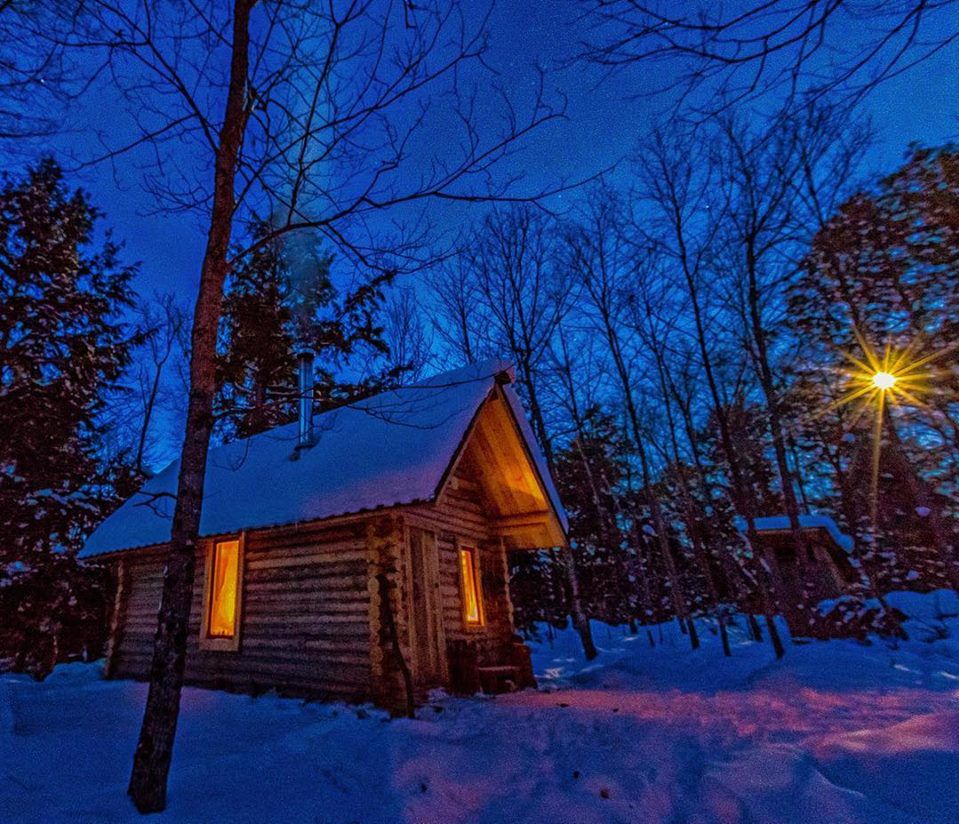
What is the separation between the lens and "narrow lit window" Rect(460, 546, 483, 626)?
1066 cm

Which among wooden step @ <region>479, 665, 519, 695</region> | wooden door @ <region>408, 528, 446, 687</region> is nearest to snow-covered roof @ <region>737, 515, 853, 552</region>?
wooden step @ <region>479, 665, 519, 695</region>

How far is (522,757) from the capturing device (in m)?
5.22

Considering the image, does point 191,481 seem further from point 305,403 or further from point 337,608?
point 305,403

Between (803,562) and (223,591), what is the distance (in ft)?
50.6

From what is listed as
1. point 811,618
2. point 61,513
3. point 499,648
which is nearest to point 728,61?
point 499,648

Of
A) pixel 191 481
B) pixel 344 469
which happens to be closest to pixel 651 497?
pixel 344 469

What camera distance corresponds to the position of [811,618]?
558 inches

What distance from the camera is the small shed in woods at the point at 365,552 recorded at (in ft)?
27.1

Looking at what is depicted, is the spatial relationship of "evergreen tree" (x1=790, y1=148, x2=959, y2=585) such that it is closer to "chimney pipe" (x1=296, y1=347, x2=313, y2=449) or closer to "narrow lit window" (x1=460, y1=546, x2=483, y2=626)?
"narrow lit window" (x1=460, y1=546, x2=483, y2=626)

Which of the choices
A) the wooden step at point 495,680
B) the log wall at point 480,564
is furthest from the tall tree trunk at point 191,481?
the wooden step at point 495,680

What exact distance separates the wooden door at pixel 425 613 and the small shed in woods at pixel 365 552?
0.11 feet

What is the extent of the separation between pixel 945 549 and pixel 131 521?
20859mm

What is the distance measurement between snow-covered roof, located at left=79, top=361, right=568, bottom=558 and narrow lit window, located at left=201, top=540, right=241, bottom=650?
0.79 metres

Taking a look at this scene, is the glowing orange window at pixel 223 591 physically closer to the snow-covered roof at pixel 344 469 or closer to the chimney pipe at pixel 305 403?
the snow-covered roof at pixel 344 469
